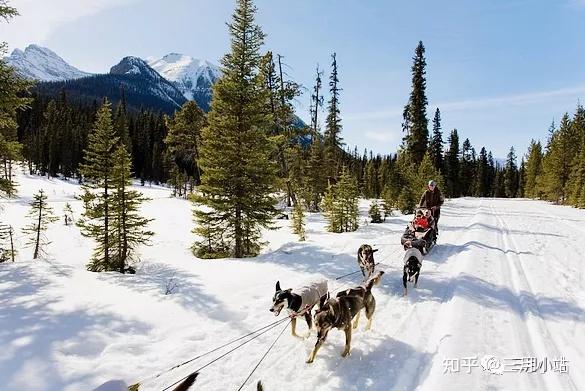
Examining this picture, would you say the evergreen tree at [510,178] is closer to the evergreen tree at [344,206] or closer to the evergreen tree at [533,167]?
the evergreen tree at [533,167]

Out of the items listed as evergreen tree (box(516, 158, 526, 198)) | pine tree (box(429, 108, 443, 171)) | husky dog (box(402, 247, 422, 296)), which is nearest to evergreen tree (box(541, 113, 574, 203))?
pine tree (box(429, 108, 443, 171))

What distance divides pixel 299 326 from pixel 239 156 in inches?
439

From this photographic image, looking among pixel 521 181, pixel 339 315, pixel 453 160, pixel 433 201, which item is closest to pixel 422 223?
pixel 433 201

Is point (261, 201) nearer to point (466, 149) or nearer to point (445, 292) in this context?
point (445, 292)

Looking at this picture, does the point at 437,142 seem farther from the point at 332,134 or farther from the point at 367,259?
the point at 367,259

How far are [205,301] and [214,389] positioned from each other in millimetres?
3605

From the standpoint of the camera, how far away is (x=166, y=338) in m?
7.04

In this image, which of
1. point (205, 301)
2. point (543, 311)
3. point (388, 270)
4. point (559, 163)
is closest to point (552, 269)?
point (543, 311)

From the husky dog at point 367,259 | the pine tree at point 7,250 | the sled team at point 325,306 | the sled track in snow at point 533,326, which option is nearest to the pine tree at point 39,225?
the pine tree at point 7,250

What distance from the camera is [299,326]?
295 inches

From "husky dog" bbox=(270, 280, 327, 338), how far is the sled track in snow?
3710mm

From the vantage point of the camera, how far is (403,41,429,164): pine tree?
138 ft

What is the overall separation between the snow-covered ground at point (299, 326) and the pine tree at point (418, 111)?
1201 inches

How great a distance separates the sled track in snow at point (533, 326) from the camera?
551 cm
